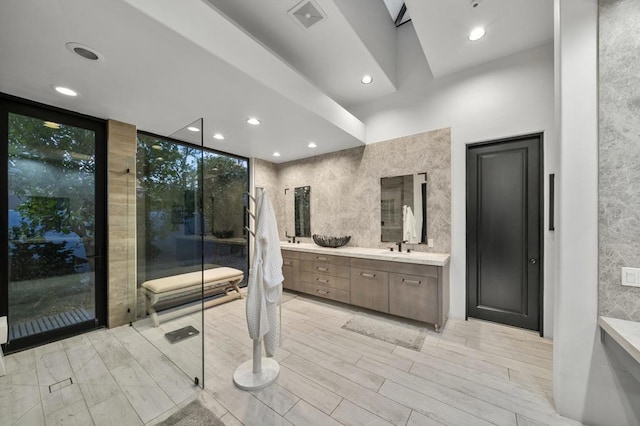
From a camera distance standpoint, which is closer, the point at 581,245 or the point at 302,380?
the point at 581,245

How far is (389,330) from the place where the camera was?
2.91 m

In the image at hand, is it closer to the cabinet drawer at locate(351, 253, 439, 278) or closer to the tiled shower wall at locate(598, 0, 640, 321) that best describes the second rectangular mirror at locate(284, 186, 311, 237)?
the cabinet drawer at locate(351, 253, 439, 278)

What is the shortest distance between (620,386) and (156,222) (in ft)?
14.3

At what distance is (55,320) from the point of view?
264 cm

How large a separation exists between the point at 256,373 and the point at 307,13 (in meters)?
3.35

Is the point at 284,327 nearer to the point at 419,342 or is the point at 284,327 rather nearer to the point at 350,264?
the point at 350,264

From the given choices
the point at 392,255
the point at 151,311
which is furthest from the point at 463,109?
the point at 151,311

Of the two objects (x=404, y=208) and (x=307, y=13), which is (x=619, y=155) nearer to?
(x=404, y=208)

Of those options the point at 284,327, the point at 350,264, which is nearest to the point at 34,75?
the point at 284,327

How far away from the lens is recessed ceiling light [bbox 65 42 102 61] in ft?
5.38

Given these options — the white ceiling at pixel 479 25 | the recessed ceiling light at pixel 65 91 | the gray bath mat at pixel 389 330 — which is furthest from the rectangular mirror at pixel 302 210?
the recessed ceiling light at pixel 65 91

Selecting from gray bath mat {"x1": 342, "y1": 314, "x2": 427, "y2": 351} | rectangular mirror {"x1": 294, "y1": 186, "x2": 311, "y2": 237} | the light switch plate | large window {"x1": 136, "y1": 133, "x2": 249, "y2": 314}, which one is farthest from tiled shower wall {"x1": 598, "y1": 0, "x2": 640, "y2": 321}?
rectangular mirror {"x1": 294, "y1": 186, "x2": 311, "y2": 237}

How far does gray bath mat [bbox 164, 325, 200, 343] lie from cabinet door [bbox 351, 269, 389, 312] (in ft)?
6.88

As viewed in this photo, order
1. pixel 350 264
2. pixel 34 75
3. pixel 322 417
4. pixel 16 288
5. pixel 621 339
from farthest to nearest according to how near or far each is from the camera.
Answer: pixel 350 264 → pixel 16 288 → pixel 34 75 → pixel 322 417 → pixel 621 339
